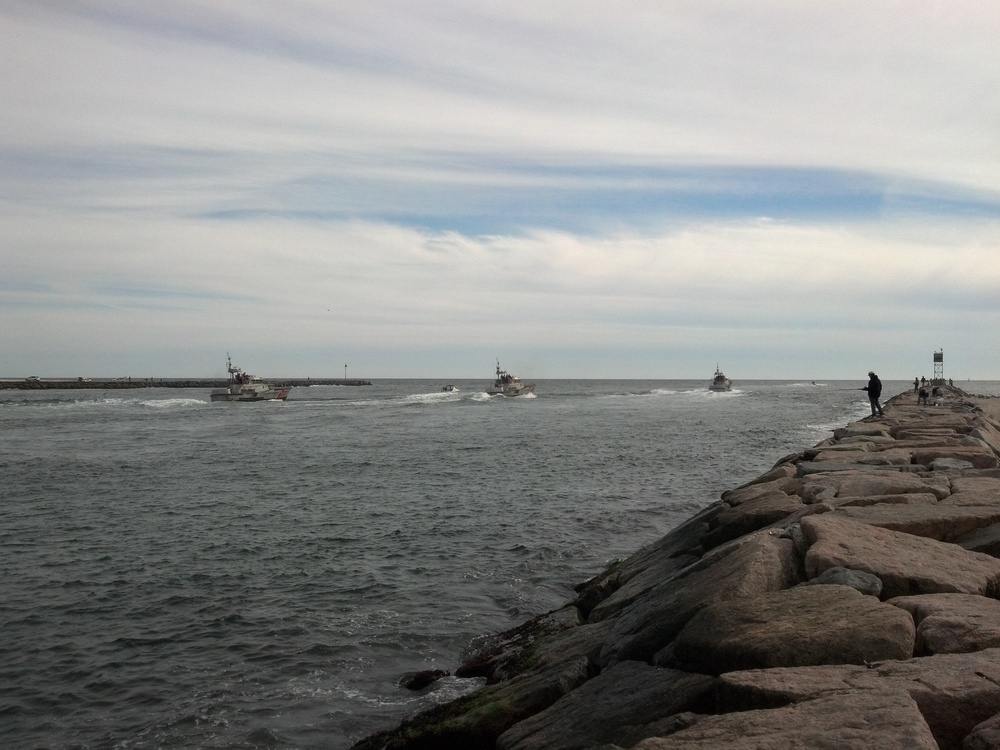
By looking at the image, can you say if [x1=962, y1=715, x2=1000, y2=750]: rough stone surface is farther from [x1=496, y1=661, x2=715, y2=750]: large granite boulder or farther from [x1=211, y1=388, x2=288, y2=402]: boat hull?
[x1=211, y1=388, x2=288, y2=402]: boat hull

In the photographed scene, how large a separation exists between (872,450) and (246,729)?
1207 cm

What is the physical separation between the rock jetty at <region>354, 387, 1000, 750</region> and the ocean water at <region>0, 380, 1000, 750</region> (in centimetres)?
196

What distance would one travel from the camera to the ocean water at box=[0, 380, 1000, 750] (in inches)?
363

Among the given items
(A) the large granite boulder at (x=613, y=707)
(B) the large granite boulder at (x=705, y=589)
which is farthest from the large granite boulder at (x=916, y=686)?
(B) the large granite boulder at (x=705, y=589)

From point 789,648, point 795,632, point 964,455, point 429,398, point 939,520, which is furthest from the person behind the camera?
point 429,398

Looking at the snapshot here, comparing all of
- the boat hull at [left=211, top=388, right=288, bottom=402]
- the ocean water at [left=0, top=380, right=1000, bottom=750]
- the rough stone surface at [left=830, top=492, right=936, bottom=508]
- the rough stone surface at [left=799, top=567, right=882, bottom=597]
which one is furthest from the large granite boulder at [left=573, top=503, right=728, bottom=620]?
the boat hull at [left=211, top=388, right=288, bottom=402]

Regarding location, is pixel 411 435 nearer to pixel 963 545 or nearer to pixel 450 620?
pixel 450 620

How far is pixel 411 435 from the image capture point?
150ft

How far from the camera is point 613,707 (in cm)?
557

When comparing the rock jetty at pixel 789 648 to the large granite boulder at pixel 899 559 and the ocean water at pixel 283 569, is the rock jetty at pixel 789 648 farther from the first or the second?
the ocean water at pixel 283 569

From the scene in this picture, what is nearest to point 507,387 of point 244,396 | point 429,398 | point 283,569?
point 429,398

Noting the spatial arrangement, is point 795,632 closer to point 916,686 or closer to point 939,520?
point 916,686

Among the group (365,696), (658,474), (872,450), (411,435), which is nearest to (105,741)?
(365,696)

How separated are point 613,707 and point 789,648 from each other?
1.36m
